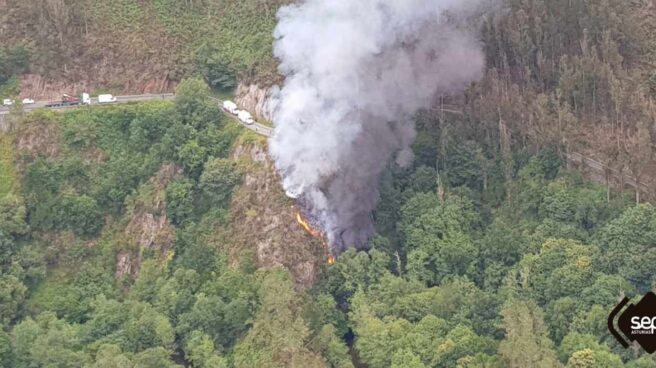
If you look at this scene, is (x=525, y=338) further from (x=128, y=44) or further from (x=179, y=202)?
(x=128, y=44)

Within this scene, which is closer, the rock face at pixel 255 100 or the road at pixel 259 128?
the road at pixel 259 128

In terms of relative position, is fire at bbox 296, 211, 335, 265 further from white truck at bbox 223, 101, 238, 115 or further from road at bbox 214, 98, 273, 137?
white truck at bbox 223, 101, 238, 115

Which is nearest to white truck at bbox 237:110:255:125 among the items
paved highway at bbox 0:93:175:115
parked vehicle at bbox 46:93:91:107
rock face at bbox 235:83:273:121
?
rock face at bbox 235:83:273:121

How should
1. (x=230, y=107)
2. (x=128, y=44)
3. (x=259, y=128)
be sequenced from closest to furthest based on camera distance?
(x=259, y=128) < (x=230, y=107) < (x=128, y=44)

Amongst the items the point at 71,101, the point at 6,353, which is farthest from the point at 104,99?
→ the point at 6,353

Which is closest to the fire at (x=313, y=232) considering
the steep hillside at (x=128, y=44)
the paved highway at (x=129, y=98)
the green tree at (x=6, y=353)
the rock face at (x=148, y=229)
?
the rock face at (x=148, y=229)

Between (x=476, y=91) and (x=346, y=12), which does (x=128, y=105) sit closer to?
(x=346, y=12)

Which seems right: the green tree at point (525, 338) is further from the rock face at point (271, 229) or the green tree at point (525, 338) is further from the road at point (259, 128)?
the road at point (259, 128)
